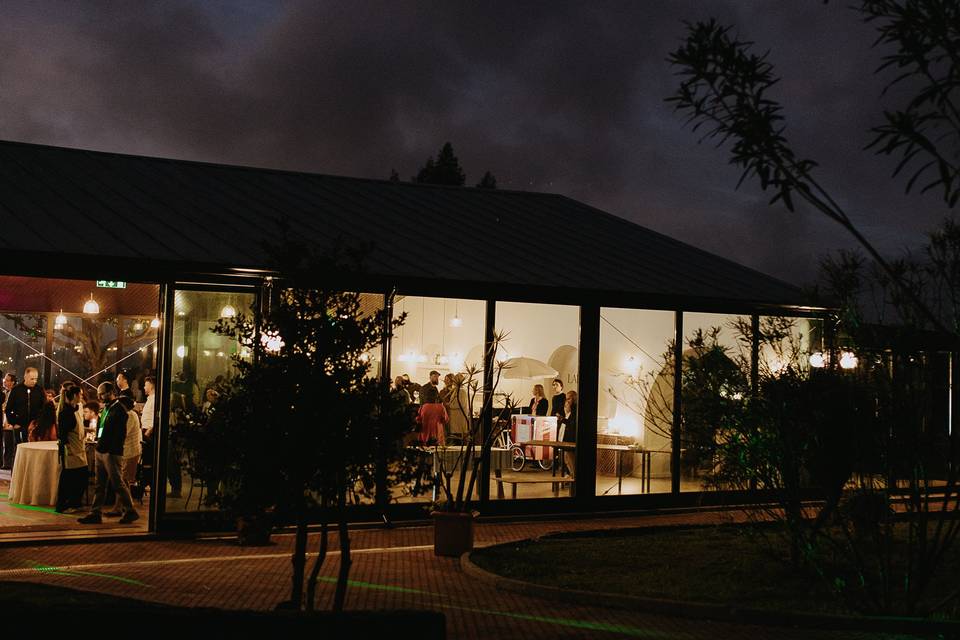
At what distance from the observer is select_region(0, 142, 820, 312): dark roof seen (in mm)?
12797

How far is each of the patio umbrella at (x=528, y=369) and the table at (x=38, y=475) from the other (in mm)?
6299

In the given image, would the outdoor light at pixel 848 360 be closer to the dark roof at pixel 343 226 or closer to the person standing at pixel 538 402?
the dark roof at pixel 343 226

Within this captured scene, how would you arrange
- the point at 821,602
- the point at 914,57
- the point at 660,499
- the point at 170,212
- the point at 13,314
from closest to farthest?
the point at 914,57
the point at 821,602
the point at 170,212
the point at 660,499
the point at 13,314

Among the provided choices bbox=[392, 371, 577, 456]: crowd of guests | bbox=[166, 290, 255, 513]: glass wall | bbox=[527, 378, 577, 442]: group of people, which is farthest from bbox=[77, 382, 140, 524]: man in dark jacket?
bbox=[527, 378, 577, 442]: group of people

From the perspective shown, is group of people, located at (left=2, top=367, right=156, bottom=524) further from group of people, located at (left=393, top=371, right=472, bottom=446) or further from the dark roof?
group of people, located at (left=393, top=371, right=472, bottom=446)

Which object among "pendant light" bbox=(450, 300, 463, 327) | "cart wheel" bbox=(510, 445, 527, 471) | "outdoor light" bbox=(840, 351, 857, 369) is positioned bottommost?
"cart wheel" bbox=(510, 445, 527, 471)

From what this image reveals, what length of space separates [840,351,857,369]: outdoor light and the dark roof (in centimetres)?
223

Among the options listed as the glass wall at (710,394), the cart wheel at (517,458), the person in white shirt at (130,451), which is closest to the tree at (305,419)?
the glass wall at (710,394)

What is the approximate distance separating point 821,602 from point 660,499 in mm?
6689

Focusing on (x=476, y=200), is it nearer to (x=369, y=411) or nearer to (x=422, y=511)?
(x=422, y=511)

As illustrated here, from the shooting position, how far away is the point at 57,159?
1599cm

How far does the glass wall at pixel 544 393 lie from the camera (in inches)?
569

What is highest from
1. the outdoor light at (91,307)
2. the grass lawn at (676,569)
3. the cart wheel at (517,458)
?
the outdoor light at (91,307)

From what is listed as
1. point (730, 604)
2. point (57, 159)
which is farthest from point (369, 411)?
point (57, 159)
